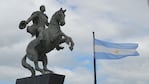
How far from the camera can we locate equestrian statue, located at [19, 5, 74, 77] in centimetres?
1916

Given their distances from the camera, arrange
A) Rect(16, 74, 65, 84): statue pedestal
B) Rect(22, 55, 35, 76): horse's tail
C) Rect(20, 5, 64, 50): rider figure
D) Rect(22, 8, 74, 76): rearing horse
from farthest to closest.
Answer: Rect(20, 5, 64, 50): rider figure < Rect(22, 55, 35, 76): horse's tail < Rect(22, 8, 74, 76): rearing horse < Rect(16, 74, 65, 84): statue pedestal

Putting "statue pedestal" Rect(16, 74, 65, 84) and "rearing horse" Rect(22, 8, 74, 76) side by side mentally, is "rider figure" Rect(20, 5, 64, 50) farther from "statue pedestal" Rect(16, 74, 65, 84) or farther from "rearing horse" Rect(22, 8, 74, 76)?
"statue pedestal" Rect(16, 74, 65, 84)

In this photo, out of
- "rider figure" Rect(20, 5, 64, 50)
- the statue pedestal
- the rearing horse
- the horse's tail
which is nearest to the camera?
the statue pedestal

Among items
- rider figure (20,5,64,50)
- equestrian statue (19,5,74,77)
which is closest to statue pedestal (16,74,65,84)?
equestrian statue (19,5,74,77)

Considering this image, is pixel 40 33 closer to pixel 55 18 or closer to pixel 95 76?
pixel 55 18

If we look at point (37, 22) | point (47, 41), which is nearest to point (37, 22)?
point (37, 22)

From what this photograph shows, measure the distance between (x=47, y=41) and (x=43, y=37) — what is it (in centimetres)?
20

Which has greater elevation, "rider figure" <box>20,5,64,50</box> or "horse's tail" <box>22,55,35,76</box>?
"rider figure" <box>20,5,64,50</box>

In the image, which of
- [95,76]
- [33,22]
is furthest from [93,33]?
[33,22]

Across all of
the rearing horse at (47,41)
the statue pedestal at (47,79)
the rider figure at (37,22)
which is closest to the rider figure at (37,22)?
the rider figure at (37,22)

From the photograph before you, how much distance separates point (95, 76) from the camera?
23094 mm

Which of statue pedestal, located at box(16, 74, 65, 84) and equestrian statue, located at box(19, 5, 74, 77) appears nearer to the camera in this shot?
statue pedestal, located at box(16, 74, 65, 84)

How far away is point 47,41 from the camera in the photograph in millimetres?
19156

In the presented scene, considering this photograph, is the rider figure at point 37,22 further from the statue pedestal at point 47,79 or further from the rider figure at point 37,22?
the statue pedestal at point 47,79
